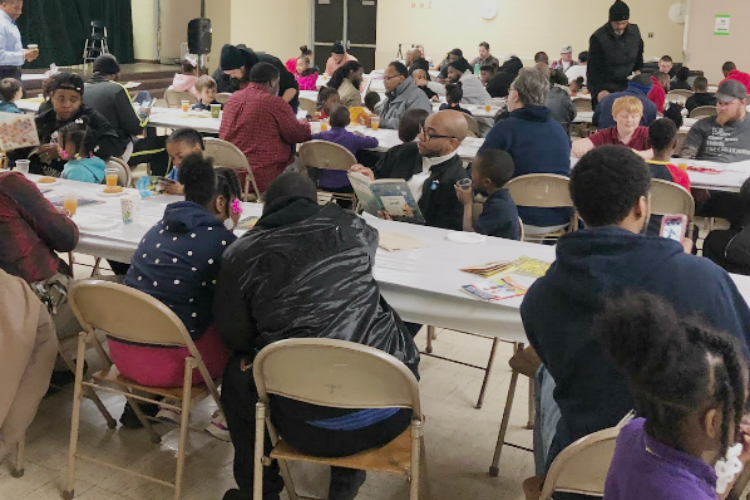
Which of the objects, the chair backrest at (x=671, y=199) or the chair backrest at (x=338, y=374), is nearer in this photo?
the chair backrest at (x=338, y=374)

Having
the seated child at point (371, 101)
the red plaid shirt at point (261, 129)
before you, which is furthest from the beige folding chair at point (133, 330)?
the seated child at point (371, 101)

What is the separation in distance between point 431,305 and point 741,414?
147 centimetres

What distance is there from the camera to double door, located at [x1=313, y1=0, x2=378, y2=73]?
1546cm

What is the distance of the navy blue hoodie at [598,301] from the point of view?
175cm

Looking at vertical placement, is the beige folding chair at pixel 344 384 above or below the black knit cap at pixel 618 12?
below

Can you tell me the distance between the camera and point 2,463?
2.92 meters

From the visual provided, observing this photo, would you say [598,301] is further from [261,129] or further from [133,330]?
[261,129]

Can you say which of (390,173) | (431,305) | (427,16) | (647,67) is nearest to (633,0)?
(647,67)

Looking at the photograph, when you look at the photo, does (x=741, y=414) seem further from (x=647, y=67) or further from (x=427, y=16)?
(x=427, y=16)

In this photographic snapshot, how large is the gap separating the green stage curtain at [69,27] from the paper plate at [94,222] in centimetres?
1149

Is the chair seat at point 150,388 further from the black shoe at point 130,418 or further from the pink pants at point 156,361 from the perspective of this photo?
the black shoe at point 130,418

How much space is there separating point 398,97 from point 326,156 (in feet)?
5.83

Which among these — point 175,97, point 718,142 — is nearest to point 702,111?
point 718,142

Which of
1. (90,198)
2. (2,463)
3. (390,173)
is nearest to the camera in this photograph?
(2,463)
